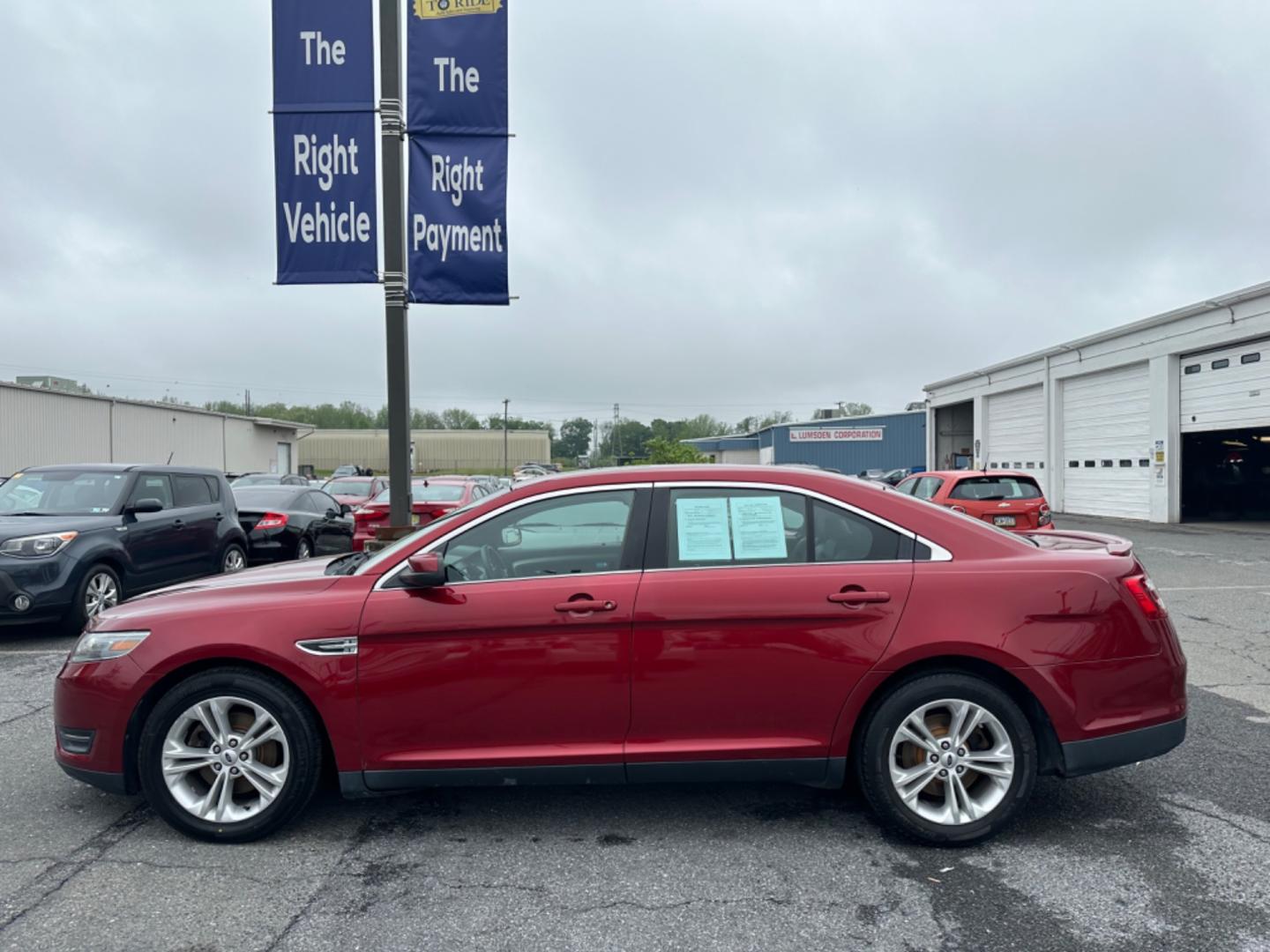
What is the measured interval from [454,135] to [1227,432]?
2589cm

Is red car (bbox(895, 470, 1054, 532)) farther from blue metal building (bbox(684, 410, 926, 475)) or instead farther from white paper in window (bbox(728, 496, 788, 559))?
Answer: blue metal building (bbox(684, 410, 926, 475))

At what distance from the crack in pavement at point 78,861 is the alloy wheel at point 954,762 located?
130 inches

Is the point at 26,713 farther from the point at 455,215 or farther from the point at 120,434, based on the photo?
the point at 120,434

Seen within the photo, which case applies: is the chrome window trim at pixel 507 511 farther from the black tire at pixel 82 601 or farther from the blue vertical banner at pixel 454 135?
the black tire at pixel 82 601

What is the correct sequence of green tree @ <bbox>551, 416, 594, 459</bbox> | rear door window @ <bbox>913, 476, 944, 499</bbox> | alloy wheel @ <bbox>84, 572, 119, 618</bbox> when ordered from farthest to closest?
green tree @ <bbox>551, 416, 594, 459</bbox>, rear door window @ <bbox>913, 476, 944, 499</bbox>, alloy wheel @ <bbox>84, 572, 119, 618</bbox>

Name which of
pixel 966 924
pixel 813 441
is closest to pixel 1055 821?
pixel 966 924

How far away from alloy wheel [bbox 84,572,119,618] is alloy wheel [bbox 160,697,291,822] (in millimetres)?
4983

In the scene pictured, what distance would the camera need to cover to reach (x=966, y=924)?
296 cm

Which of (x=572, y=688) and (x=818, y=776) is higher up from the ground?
(x=572, y=688)

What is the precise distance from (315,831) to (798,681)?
2.19 metres

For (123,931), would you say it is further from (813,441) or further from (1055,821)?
(813,441)

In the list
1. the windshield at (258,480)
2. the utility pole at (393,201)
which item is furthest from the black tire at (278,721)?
the windshield at (258,480)

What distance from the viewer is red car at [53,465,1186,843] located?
3537mm

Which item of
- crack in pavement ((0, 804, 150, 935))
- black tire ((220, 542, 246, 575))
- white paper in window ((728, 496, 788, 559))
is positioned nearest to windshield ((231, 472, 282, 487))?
black tire ((220, 542, 246, 575))
